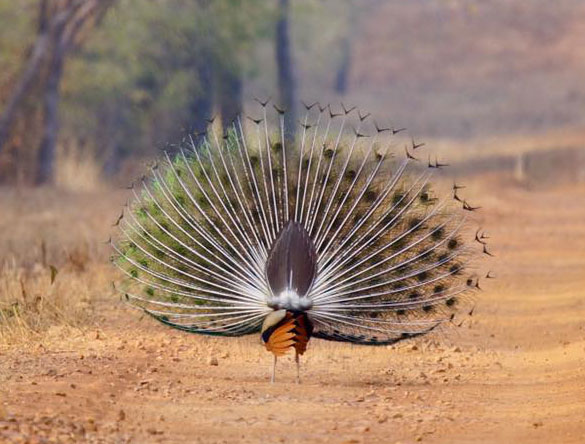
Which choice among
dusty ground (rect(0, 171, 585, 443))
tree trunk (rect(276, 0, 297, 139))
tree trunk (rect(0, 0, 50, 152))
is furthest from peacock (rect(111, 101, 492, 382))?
tree trunk (rect(276, 0, 297, 139))

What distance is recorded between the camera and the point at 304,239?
24.8 feet

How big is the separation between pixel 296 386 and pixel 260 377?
1.07 ft

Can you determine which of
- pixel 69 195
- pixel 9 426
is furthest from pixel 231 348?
pixel 69 195

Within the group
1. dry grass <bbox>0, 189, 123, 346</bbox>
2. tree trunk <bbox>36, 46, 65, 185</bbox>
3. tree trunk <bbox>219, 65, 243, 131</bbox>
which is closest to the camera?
dry grass <bbox>0, 189, 123, 346</bbox>

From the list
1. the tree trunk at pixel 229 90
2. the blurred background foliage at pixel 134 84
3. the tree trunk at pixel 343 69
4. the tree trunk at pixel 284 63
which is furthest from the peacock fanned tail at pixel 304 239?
the tree trunk at pixel 343 69

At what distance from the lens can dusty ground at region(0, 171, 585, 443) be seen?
253 inches

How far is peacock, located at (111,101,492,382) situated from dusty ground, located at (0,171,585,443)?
1.26 feet

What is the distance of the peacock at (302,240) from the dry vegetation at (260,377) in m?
0.40

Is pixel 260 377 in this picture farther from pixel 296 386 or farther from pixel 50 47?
pixel 50 47

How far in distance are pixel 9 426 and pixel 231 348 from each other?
8.70ft

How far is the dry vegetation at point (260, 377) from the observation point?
6.47 metres

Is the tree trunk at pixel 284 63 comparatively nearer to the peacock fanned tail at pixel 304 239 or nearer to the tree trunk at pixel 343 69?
the peacock fanned tail at pixel 304 239

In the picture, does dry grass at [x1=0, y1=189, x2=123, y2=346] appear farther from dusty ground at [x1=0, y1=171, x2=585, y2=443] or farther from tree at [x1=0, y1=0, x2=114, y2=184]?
tree at [x1=0, y1=0, x2=114, y2=184]

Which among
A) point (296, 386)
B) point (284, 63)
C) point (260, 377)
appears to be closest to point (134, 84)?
point (284, 63)
